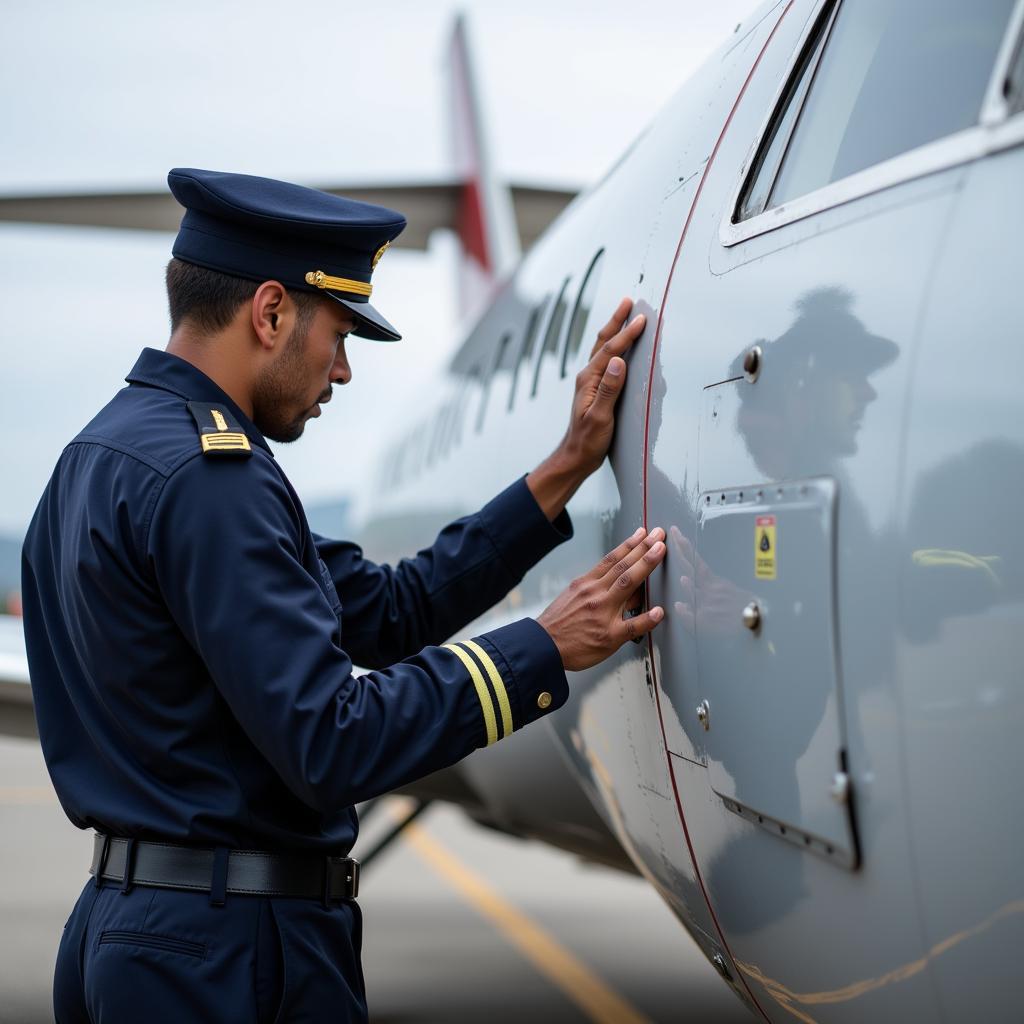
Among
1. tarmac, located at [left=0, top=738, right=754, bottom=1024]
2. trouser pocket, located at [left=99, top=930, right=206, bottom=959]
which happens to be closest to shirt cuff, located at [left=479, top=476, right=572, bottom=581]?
trouser pocket, located at [left=99, top=930, right=206, bottom=959]

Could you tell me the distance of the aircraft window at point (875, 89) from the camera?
69.9 inches

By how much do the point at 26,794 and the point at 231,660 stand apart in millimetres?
19149

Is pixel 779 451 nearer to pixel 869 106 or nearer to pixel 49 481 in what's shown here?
pixel 869 106

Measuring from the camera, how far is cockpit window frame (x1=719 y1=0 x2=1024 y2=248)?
1567 mm

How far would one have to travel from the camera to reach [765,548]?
1.96 m

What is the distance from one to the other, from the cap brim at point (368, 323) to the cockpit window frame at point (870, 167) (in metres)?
0.64

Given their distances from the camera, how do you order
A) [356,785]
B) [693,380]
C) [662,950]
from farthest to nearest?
1. [662,950]
2. [693,380]
3. [356,785]

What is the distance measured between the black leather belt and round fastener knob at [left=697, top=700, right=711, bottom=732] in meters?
0.71

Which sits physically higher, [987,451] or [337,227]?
[337,227]

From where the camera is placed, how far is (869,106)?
203 centimetres

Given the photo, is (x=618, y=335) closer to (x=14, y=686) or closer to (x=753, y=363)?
(x=753, y=363)

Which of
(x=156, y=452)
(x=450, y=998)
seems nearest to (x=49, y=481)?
(x=156, y=452)

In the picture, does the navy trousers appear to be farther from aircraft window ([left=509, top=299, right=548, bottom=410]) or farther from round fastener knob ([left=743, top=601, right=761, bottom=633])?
aircraft window ([left=509, top=299, right=548, bottom=410])

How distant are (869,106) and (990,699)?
A: 99 centimetres
